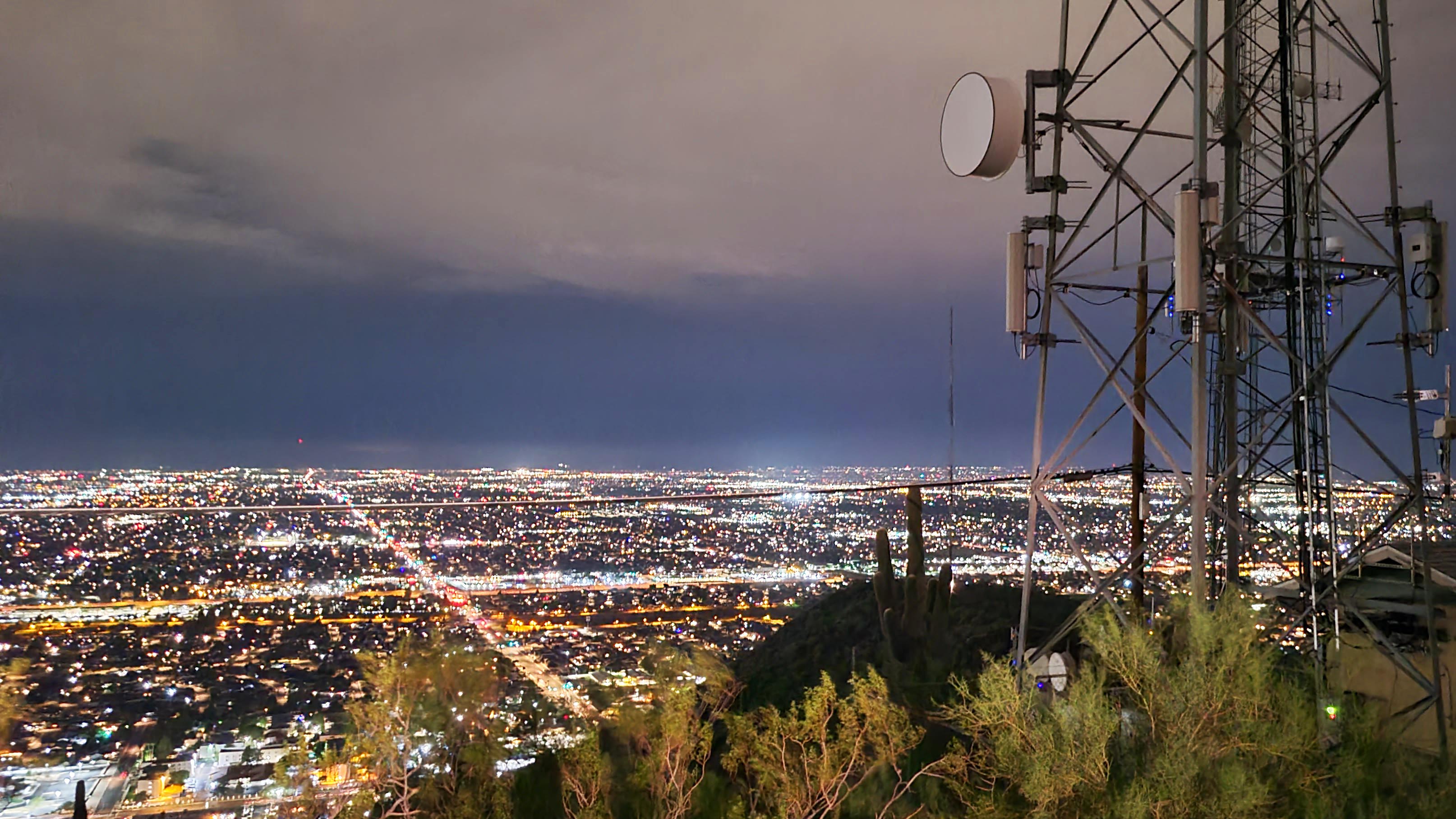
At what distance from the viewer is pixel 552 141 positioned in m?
29.8

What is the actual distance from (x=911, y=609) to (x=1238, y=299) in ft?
13.7

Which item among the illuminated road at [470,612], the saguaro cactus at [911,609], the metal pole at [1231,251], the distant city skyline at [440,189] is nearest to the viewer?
the illuminated road at [470,612]

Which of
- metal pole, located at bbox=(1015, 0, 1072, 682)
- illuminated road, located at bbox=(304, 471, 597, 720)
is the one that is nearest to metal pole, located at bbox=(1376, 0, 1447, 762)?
metal pole, located at bbox=(1015, 0, 1072, 682)

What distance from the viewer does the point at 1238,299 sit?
13.4ft

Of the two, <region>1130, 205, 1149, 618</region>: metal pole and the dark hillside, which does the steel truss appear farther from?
the dark hillside

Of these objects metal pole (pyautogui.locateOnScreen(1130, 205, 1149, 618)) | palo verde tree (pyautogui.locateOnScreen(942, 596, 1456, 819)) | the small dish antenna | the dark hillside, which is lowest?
the dark hillside

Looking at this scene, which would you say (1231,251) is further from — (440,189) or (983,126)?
(440,189)

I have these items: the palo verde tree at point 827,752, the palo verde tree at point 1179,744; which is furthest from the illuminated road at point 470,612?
the palo verde tree at point 1179,744

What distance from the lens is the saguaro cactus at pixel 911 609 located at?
7039mm

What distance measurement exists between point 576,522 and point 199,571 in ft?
5.33

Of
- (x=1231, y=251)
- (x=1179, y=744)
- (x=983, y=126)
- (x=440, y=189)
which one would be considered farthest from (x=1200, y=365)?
(x=440, y=189)

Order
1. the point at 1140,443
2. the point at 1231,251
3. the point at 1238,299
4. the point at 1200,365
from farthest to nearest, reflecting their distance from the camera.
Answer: the point at 1140,443, the point at 1231,251, the point at 1238,299, the point at 1200,365

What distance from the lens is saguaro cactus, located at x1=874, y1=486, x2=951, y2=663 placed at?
23.1 ft

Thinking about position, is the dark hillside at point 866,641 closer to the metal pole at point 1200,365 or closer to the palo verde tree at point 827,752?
the palo verde tree at point 827,752
